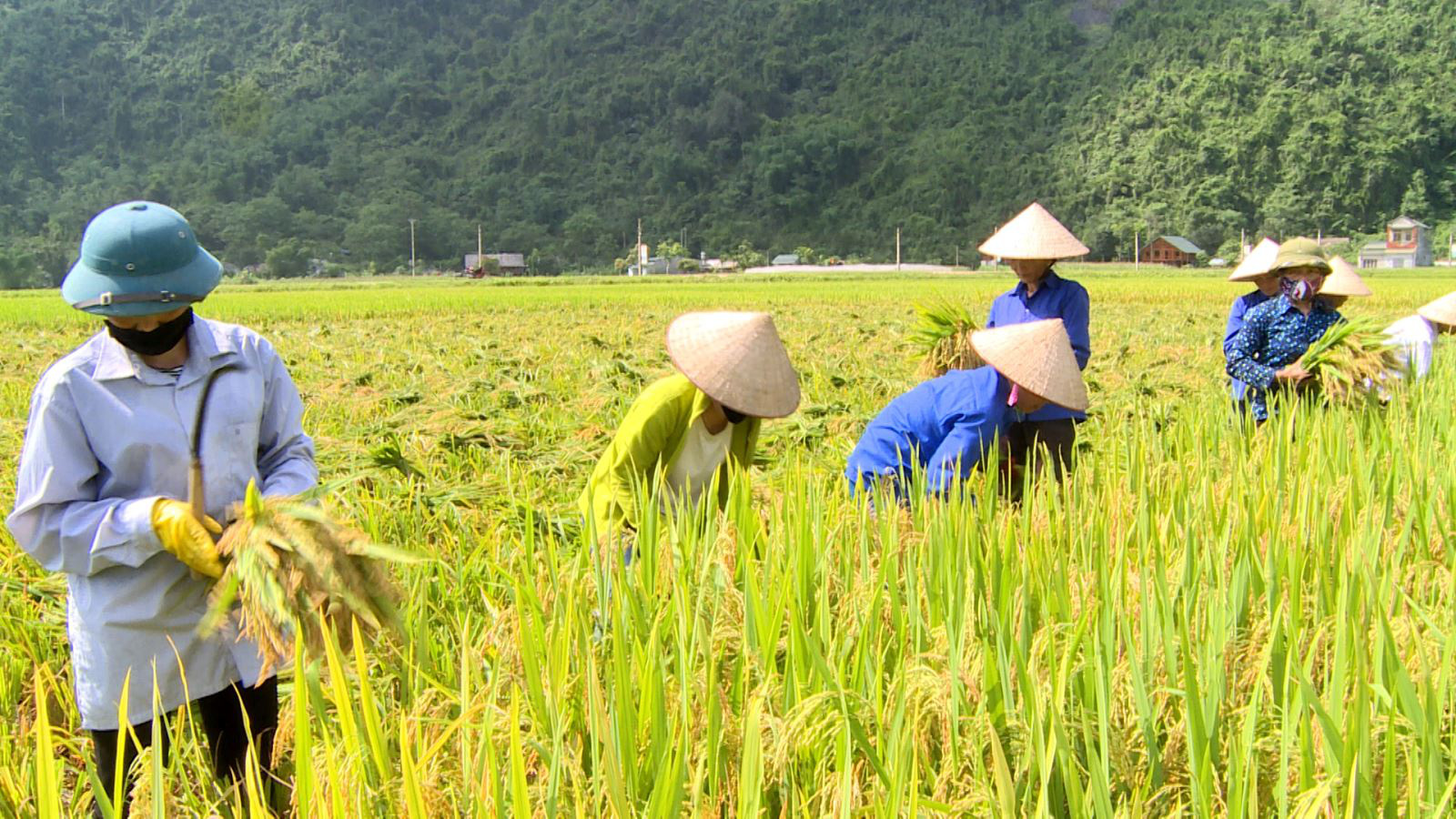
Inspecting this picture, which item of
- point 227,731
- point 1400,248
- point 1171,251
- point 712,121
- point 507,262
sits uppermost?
point 712,121

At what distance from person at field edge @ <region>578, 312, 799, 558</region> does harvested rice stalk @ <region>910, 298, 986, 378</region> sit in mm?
1949

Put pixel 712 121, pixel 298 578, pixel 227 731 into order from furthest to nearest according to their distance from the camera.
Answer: pixel 712 121, pixel 227 731, pixel 298 578

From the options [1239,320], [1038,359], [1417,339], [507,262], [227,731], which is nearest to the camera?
[227,731]

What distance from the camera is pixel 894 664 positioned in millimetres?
1733

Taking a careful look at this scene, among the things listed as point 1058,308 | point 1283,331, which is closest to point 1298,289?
point 1283,331

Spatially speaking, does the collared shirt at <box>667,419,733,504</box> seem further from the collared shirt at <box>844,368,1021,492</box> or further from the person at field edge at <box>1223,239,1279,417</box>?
the person at field edge at <box>1223,239,1279,417</box>

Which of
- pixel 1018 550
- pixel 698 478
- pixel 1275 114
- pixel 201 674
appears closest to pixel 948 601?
pixel 1018 550

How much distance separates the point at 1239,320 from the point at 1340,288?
815 millimetres

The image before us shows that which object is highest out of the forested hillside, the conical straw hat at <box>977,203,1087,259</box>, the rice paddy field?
the forested hillside

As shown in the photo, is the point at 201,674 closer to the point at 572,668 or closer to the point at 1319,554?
the point at 572,668

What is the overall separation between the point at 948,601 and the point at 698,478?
1019 mm

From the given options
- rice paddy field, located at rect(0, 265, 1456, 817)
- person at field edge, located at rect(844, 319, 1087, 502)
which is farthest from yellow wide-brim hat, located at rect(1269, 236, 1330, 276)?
person at field edge, located at rect(844, 319, 1087, 502)

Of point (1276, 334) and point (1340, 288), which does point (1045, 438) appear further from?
point (1340, 288)

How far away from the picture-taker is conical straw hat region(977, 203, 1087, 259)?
150 inches
